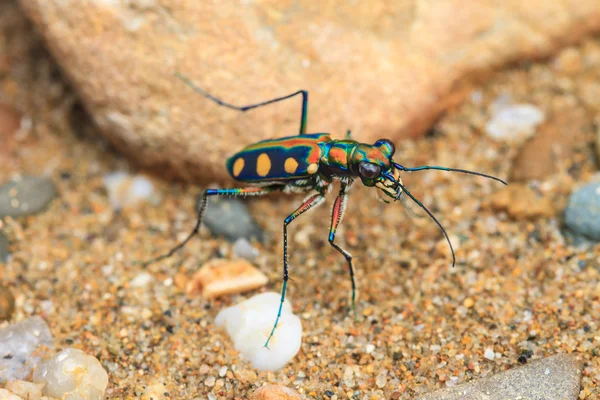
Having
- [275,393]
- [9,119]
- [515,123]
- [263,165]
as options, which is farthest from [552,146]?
[9,119]

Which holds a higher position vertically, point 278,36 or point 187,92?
point 278,36

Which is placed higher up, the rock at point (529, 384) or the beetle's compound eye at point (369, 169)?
the beetle's compound eye at point (369, 169)

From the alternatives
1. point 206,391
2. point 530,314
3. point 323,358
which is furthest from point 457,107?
point 206,391

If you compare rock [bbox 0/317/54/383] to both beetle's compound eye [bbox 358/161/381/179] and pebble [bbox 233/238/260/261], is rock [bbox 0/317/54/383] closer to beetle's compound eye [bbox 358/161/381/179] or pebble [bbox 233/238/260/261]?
pebble [bbox 233/238/260/261]

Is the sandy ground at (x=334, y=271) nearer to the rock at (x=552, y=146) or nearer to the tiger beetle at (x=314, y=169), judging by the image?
the rock at (x=552, y=146)

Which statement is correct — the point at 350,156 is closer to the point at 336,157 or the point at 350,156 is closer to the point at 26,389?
the point at 336,157

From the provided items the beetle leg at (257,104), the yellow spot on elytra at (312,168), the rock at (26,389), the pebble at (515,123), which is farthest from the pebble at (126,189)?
the pebble at (515,123)

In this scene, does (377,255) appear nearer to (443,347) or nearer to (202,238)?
(443,347)
